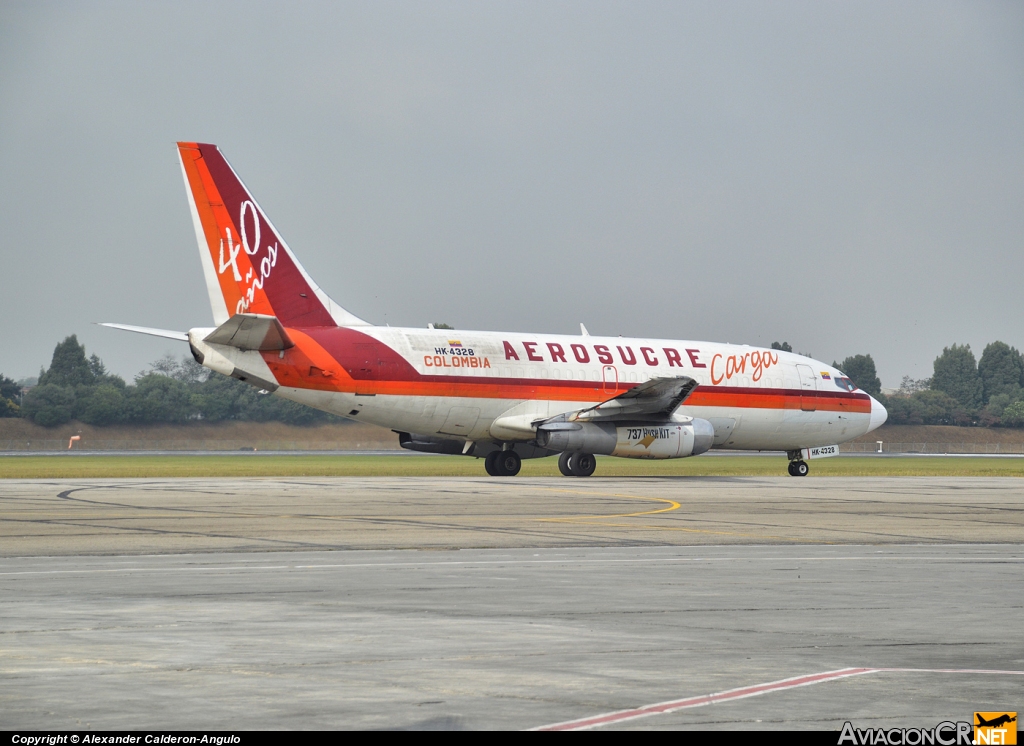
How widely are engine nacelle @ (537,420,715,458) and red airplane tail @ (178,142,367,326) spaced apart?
8.47m

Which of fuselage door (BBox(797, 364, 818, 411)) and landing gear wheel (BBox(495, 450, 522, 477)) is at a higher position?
fuselage door (BBox(797, 364, 818, 411))

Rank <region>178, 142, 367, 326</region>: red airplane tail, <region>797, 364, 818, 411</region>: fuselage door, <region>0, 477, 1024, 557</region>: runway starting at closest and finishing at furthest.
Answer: <region>0, 477, 1024, 557</region>: runway < <region>178, 142, 367, 326</region>: red airplane tail < <region>797, 364, 818, 411</region>: fuselage door

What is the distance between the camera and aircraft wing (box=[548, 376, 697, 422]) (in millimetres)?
38688

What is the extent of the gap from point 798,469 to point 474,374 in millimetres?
14464

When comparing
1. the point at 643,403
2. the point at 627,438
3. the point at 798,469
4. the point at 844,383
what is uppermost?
the point at 844,383

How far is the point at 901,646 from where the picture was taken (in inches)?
350

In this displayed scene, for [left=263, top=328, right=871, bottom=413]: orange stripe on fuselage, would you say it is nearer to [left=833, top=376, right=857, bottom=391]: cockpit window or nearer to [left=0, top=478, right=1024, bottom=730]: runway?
[left=833, top=376, right=857, bottom=391]: cockpit window

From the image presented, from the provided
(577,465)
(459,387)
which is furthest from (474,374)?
(577,465)

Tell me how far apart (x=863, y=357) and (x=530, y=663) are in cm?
16912

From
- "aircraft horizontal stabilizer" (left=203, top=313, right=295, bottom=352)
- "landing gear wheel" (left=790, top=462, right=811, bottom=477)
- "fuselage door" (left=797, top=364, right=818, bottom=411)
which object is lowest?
"landing gear wheel" (left=790, top=462, right=811, bottom=477)

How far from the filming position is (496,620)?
10.1m

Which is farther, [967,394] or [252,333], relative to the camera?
[967,394]

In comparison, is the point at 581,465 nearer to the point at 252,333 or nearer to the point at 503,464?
the point at 503,464

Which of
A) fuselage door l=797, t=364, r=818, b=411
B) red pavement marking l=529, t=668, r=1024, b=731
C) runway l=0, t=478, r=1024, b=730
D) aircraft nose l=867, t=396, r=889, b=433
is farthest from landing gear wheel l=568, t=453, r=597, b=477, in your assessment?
red pavement marking l=529, t=668, r=1024, b=731
